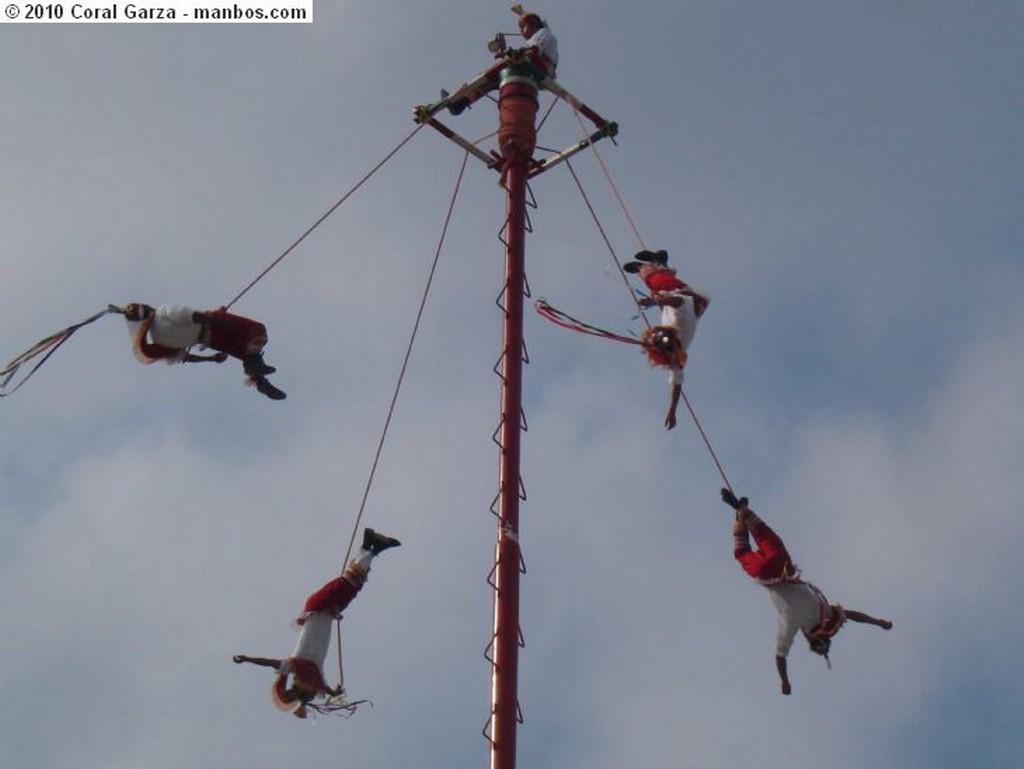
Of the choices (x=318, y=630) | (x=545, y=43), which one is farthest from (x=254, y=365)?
(x=545, y=43)

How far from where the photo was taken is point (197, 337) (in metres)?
15.5

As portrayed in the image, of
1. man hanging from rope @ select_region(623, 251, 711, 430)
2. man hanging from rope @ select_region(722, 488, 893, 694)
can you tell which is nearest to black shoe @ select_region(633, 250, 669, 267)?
man hanging from rope @ select_region(623, 251, 711, 430)

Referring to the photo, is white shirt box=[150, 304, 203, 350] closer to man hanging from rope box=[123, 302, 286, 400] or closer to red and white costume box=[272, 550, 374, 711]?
man hanging from rope box=[123, 302, 286, 400]

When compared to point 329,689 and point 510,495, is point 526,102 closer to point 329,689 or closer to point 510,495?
point 510,495

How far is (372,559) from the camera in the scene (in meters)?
15.6

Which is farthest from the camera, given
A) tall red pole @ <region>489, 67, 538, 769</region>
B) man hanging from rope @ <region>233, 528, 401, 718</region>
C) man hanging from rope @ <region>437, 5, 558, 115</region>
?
man hanging from rope @ <region>437, 5, 558, 115</region>

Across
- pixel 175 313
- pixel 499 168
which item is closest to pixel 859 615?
pixel 499 168

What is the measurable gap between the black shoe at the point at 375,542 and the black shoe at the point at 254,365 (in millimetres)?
2118

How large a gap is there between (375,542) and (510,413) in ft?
7.49

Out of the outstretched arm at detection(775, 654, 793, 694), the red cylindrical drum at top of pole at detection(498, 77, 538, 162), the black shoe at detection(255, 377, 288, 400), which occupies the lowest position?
the outstretched arm at detection(775, 654, 793, 694)

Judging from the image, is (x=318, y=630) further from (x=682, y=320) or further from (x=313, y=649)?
(x=682, y=320)

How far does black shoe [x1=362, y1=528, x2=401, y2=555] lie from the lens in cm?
1562

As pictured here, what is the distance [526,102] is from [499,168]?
86cm

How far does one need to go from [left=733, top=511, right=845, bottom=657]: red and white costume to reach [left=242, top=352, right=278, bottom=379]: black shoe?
19.1 ft
